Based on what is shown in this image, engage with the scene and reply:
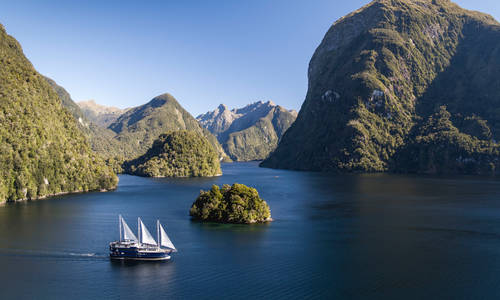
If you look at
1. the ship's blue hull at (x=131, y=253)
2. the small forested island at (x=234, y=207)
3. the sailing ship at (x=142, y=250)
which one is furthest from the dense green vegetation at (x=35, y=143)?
the sailing ship at (x=142, y=250)

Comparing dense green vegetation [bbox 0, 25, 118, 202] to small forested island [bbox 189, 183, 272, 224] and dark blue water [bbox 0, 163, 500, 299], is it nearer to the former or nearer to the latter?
dark blue water [bbox 0, 163, 500, 299]

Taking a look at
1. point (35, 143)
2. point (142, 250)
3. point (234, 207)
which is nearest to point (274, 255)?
point (142, 250)

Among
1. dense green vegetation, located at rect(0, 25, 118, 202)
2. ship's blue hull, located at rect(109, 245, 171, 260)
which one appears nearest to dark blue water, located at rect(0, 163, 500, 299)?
ship's blue hull, located at rect(109, 245, 171, 260)

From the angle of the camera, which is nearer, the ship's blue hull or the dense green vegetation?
the ship's blue hull

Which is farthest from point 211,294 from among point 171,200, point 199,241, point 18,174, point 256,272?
point 18,174

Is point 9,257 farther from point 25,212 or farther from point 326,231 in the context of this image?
point 326,231

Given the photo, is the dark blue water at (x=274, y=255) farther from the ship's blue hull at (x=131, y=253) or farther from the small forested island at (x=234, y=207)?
the small forested island at (x=234, y=207)
